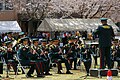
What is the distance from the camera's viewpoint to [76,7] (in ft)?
121

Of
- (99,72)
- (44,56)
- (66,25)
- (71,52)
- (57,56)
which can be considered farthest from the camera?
(66,25)

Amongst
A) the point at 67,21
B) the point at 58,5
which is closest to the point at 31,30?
the point at 58,5

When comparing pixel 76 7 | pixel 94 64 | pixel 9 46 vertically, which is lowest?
pixel 94 64

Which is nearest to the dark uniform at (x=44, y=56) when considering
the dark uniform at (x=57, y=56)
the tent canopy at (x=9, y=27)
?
the dark uniform at (x=57, y=56)

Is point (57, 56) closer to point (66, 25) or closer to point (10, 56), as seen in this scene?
point (10, 56)

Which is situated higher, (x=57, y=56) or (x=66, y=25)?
(x=66, y=25)

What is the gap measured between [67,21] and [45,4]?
7.90 m

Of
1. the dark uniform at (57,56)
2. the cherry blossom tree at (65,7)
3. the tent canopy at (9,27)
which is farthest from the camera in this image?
the cherry blossom tree at (65,7)

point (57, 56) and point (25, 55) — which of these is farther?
point (57, 56)

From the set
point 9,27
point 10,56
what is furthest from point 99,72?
point 9,27

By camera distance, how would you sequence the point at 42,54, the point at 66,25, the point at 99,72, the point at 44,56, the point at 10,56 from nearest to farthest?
the point at 99,72 → the point at 10,56 → the point at 42,54 → the point at 44,56 → the point at 66,25

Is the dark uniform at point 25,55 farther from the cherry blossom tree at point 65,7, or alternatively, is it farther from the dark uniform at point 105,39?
the cherry blossom tree at point 65,7

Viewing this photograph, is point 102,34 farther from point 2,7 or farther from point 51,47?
point 2,7

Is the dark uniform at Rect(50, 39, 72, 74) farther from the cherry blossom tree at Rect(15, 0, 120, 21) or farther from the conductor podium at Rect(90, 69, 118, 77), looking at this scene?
the cherry blossom tree at Rect(15, 0, 120, 21)
